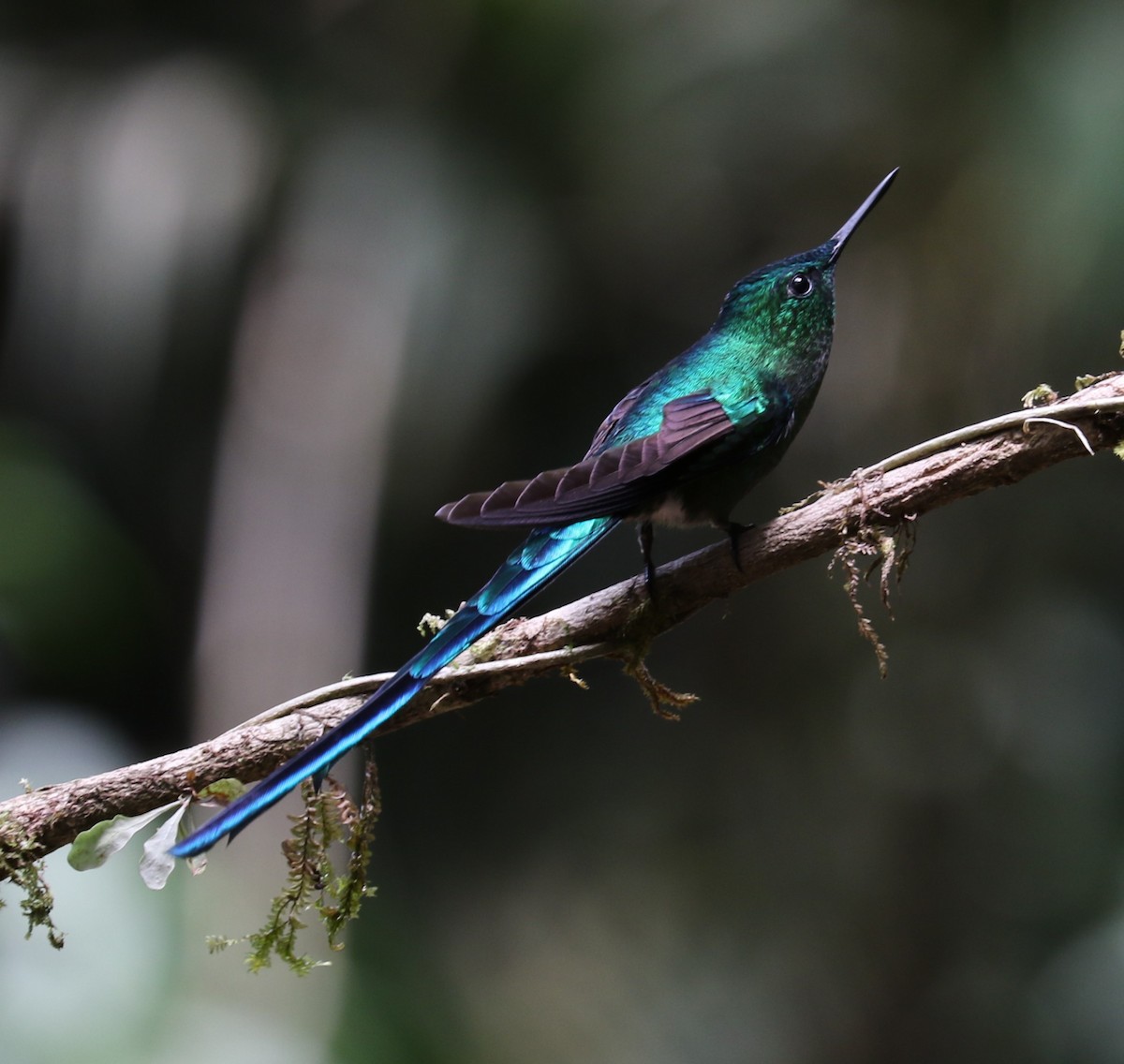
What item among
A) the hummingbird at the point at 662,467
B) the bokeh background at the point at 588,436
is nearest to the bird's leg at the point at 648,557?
the hummingbird at the point at 662,467

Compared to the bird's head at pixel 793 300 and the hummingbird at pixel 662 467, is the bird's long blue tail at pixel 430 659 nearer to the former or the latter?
the hummingbird at pixel 662 467

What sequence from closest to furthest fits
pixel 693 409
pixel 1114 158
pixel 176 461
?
pixel 693 409 → pixel 1114 158 → pixel 176 461

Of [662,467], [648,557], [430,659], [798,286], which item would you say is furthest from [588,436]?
[430,659]

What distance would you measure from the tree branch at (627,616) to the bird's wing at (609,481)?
0.17 meters

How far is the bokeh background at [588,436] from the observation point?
5.29 meters

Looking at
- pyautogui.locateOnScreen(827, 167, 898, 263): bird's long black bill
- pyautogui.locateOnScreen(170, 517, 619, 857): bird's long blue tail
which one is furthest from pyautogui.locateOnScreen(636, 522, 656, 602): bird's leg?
pyautogui.locateOnScreen(827, 167, 898, 263): bird's long black bill

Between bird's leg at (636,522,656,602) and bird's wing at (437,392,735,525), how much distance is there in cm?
12

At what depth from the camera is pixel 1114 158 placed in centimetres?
480

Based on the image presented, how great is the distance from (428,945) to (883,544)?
166 inches

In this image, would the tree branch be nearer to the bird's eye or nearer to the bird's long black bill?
the bird's eye

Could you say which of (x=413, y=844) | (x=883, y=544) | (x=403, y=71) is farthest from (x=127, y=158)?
(x=883, y=544)

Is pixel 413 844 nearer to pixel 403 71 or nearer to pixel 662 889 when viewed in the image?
pixel 662 889

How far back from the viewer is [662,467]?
2072mm

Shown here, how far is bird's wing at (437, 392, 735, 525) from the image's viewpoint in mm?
1774
